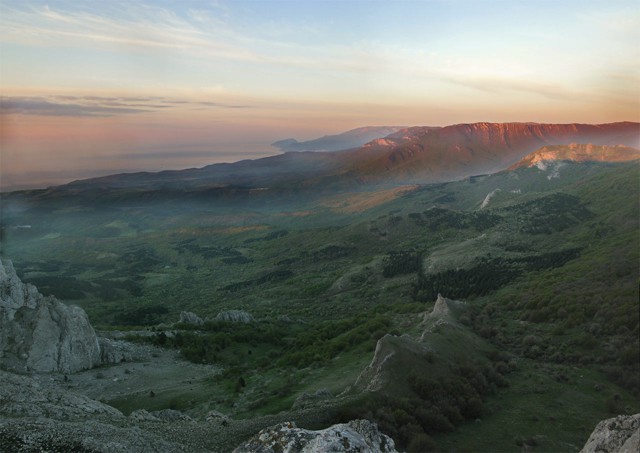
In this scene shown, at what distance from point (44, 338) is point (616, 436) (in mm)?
48433

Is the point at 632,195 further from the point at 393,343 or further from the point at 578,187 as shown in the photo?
the point at 393,343

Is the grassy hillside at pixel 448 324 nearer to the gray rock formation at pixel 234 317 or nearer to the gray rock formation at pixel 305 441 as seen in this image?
the gray rock formation at pixel 234 317

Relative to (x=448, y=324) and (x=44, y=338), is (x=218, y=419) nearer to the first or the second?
(x=448, y=324)

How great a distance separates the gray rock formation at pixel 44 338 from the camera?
43375 mm

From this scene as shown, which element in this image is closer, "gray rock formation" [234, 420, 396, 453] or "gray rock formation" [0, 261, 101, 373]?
"gray rock formation" [234, 420, 396, 453]

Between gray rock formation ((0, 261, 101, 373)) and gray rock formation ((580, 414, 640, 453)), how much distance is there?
46.0 metres

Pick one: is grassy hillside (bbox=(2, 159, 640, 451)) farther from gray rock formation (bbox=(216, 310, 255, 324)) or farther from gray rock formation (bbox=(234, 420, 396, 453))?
gray rock formation (bbox=(234, 420, 396, 453))

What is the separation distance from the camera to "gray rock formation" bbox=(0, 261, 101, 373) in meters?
43.4

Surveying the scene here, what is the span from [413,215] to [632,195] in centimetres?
6672

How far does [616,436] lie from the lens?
16.2m

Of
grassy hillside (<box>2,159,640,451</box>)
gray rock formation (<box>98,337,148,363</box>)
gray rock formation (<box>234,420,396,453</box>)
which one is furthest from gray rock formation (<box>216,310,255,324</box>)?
gray rock formation (<box>234,420,396,453</box>)

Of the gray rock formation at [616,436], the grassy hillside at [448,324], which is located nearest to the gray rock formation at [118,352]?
the grassy hillside at [448,324]

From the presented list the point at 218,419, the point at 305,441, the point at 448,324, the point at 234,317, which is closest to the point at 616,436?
the point at 305,441

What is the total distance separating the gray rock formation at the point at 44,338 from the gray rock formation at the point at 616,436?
4596cm
